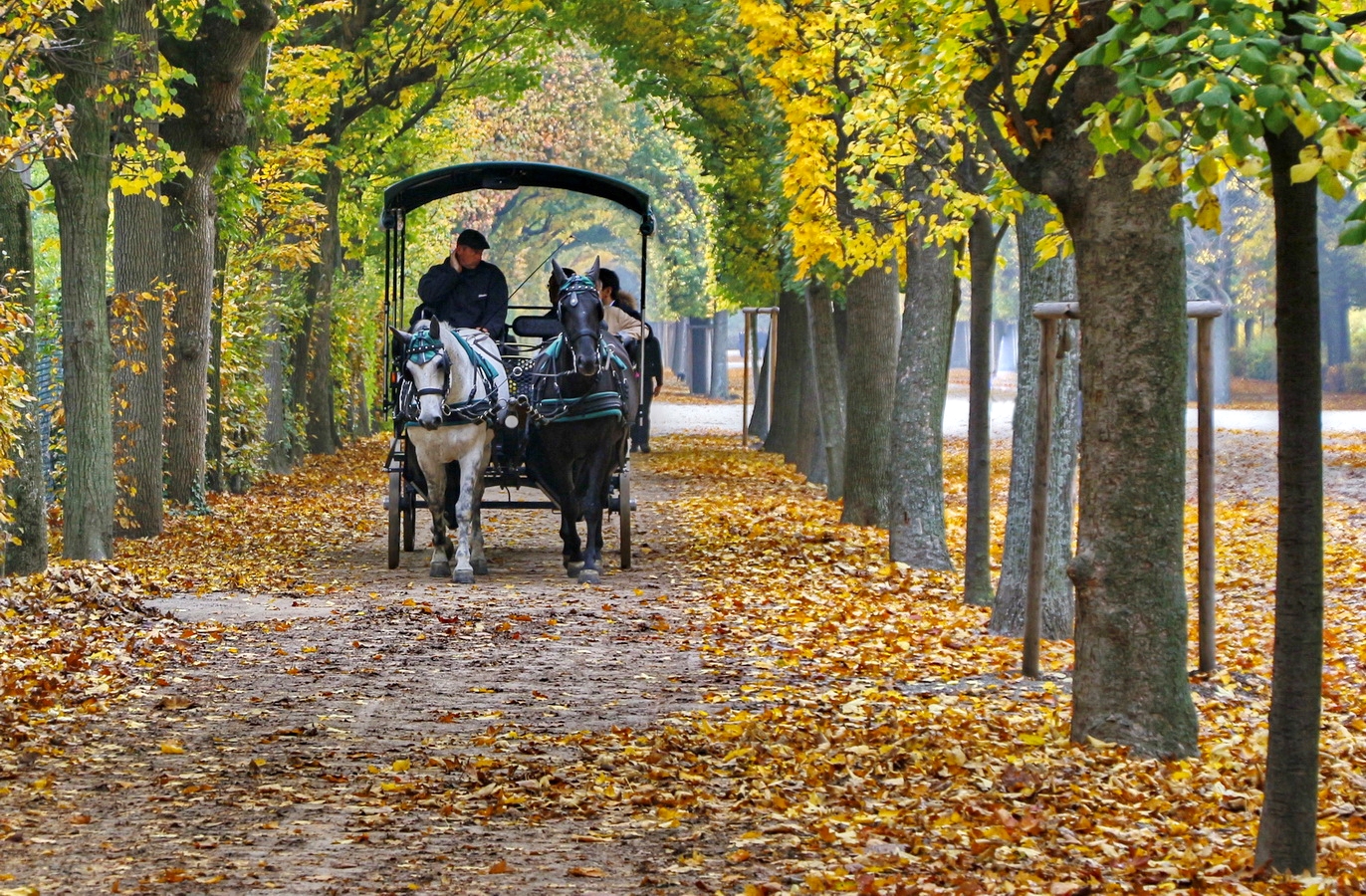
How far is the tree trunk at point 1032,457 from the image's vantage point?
34.0ft

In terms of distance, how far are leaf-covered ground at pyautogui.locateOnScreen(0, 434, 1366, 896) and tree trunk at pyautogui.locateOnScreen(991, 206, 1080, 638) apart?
38 cm

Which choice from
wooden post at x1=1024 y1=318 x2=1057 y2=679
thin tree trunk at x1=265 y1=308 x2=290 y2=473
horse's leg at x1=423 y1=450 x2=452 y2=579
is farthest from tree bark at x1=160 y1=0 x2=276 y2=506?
wooden post at x1=1024 y1=318 x2=1057 y2=679

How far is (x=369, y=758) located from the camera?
7.45m

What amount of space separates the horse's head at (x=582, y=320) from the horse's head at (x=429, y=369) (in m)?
0.95

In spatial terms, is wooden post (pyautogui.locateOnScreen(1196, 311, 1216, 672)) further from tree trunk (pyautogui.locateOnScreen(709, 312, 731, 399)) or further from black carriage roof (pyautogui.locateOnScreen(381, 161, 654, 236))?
tree trunk (pyautogui.locateOnScreen(709, 312, 731, 399))

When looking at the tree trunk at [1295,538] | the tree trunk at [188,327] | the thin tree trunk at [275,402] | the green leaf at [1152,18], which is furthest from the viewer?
the thin tree trunk at [275,402]

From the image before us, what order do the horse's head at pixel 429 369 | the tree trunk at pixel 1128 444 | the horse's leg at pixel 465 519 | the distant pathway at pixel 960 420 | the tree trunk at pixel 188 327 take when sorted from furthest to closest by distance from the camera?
the distant pathway at pixel 960 420, the tree trunk at pixel 188 327, the horse's leg at pixel 465 519, the horse's head at pixel 429 369, the tree trunk at pixel 1128 444

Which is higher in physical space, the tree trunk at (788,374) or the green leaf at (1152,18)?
the green leaf at (1152,18)

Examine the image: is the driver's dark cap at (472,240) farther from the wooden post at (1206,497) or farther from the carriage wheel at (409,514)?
the wooden post at (1206,497)

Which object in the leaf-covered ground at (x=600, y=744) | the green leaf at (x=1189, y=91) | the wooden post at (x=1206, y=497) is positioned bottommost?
the leaf-covered ground at (x=600, y=744)

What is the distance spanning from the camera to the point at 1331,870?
5750 millimetres

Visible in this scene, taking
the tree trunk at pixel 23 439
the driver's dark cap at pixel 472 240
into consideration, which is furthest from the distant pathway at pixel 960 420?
the tree trunk at pixel 23 439

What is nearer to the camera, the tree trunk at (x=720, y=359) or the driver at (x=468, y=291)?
the driver at (x=468, y=291)

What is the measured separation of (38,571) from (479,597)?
3.23 m
